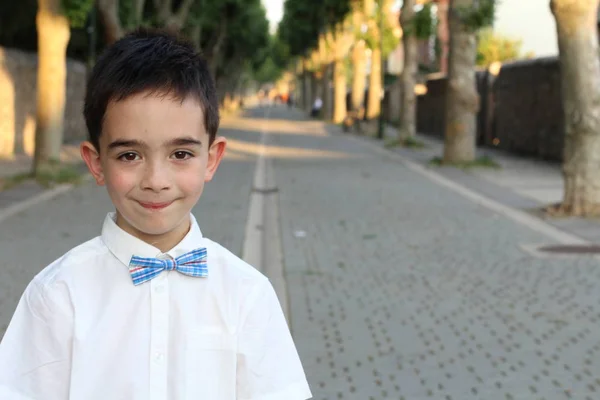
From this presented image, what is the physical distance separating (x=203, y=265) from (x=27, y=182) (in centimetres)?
1512

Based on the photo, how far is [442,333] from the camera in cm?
687

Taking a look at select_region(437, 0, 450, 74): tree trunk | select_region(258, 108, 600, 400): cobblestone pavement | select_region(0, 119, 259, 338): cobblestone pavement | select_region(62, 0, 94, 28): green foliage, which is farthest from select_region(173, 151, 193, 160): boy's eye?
select_region(437, 0, 450, 74): tree trunk

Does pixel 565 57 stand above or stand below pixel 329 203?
above

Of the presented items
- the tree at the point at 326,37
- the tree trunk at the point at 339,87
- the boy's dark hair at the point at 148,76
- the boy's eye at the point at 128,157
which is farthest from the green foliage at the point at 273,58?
the boy's eye at the point at 128,157

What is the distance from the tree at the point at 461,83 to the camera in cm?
2095

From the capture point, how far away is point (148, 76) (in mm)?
2354

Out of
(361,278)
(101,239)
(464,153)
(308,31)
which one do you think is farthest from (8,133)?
(308,31)

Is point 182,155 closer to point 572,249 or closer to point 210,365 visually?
point 210,365

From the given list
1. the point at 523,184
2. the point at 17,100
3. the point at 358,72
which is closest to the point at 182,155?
the point at 523,184

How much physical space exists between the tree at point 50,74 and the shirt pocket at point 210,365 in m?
15.4

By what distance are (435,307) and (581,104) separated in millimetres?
6218

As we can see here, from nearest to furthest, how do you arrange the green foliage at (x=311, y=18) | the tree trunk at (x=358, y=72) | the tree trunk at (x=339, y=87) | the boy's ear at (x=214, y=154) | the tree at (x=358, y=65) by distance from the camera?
the boy's ear at (x=214, y=154) < the tree at (x=358, y=65) < the tree trunk at (x=358, y=72) < the tree trunk at (x=339, y=87) < the green foliage at (x=311, y=18)

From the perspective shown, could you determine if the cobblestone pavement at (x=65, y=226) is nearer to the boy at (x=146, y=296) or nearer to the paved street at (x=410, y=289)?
the paved street at (x=410, y=289)

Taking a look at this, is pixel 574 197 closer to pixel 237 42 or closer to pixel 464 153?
pixel 464 153
